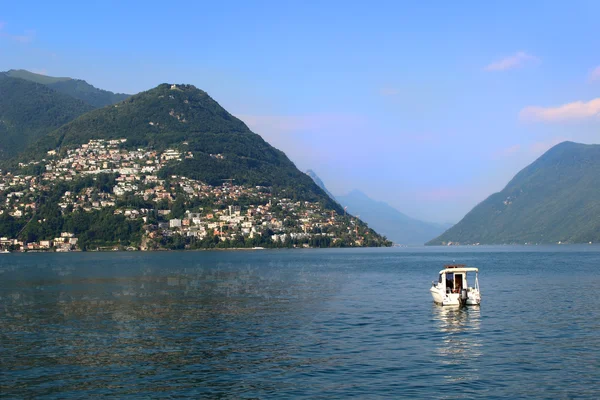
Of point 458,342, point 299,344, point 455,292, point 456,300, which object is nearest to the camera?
point 299,344

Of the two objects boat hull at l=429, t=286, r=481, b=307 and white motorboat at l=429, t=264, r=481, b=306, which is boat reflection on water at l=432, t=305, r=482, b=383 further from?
white motorboat at l=429, t=264, r=481, b=306

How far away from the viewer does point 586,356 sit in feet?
120

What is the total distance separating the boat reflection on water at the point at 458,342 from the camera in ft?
110

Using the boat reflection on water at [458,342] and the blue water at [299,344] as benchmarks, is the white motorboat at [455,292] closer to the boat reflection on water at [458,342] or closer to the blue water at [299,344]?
the boat reflection on water at [458,342]

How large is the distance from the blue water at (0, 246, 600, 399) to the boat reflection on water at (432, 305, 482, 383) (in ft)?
Result: 0.39

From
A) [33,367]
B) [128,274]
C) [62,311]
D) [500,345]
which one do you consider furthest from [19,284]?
[500,345]

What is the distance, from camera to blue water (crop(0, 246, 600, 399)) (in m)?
30.7

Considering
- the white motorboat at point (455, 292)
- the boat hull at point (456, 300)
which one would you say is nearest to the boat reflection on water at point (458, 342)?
the boat hull at point (456, 300)

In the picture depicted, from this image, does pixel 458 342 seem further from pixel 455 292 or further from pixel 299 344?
pixel 455 292

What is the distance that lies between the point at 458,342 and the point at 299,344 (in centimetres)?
1022

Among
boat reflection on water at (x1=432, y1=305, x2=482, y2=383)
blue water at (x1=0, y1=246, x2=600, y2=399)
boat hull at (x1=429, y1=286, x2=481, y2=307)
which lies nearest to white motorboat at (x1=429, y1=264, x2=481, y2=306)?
boat hull at (x1=429, y1=286, x2=481, y2=307)

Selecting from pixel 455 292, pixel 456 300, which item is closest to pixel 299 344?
pixel 456 300

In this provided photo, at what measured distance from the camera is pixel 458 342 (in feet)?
136

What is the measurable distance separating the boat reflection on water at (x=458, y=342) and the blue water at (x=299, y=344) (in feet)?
0.39
